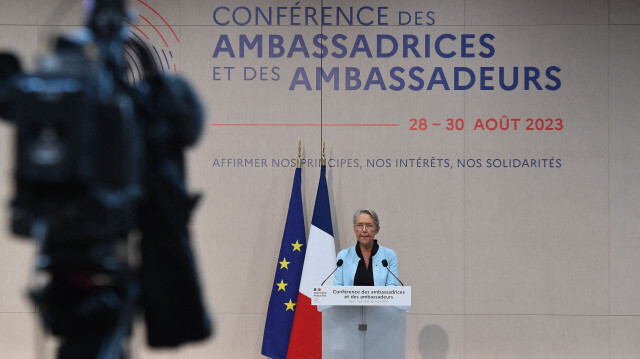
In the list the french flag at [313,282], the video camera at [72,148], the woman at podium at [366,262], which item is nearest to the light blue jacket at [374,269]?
the woman at podium at [366,262]

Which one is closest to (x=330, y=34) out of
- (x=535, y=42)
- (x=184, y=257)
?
(x=535, y=42)

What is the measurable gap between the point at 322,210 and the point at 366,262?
1.07m

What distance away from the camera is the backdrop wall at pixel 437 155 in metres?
6.70

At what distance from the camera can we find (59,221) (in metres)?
1.68

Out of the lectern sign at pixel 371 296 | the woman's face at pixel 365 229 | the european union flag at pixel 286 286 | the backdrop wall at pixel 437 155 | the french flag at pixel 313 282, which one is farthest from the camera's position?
the backdrop wall at pixel 437 155

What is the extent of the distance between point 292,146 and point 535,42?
2384 millimetres

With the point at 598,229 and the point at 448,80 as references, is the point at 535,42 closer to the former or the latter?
the point at 448,80

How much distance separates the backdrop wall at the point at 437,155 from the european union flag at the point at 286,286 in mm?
224

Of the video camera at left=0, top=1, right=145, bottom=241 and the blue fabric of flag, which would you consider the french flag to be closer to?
the blue fabric of flag

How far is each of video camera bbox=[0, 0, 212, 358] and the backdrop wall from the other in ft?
16.1

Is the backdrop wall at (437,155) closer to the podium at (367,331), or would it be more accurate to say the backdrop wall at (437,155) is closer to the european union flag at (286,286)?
the european union flag at (286,286)

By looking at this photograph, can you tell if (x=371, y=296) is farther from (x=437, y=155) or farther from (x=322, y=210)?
(x=437, y=155)

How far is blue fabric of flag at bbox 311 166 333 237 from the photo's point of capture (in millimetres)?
6414

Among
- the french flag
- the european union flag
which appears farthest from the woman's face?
the european union flag
